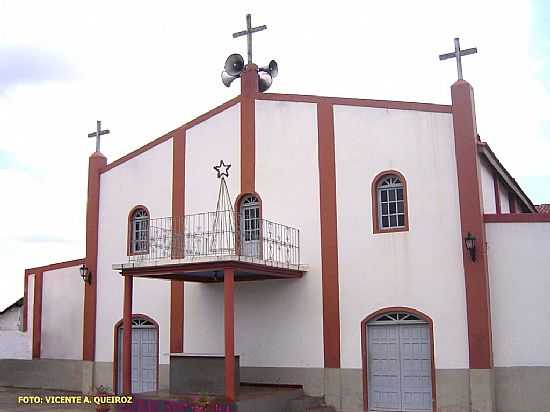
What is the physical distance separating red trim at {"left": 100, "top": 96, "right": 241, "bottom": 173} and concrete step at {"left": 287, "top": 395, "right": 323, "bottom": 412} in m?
7.03

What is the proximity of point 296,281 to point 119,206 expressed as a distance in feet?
18.2

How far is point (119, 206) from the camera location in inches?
709

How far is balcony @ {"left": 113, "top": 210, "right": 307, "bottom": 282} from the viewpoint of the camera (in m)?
13.8

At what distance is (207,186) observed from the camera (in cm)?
1666

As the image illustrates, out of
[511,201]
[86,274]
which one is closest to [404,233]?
[511,201]

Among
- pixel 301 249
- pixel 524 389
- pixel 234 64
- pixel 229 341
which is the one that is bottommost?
pixel 524 389

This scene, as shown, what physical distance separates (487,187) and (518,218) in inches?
73.3

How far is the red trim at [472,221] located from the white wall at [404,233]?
18 cm

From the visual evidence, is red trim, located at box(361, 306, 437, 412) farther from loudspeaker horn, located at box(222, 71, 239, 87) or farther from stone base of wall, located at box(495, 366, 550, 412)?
loudspeaker horn, located at box(222, 71, 239, 87)

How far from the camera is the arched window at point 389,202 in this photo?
14.4 m

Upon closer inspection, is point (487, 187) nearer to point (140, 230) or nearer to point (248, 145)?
point (248, 145)

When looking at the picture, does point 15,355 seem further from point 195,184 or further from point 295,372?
point 295,372

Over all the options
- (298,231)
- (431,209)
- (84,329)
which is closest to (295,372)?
(298,231)

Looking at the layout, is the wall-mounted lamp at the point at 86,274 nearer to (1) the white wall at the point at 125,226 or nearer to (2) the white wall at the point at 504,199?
(1) the white wall at the point at 125,226
